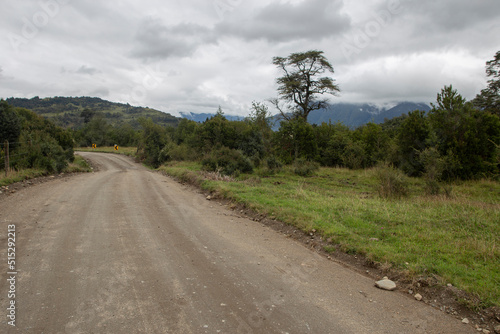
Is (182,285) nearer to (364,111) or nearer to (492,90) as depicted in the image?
(492,90)

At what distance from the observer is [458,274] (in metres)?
4.41

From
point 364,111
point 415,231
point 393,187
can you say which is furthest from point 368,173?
point 364,111

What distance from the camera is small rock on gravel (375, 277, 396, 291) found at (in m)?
4.27

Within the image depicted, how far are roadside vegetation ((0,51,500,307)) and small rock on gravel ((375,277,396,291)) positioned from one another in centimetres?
39

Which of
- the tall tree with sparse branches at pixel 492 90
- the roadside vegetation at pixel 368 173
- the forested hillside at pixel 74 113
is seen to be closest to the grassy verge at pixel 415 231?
the roadside vegetation at pixel 368 173

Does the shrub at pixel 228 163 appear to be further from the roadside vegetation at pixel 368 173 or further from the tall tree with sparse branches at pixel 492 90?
the tall tree with sparse branches at pixel 492 90

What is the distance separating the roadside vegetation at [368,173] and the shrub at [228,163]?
0.08 metres

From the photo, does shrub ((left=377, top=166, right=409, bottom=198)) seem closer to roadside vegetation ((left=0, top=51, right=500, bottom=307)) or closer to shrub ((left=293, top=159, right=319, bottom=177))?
roadside vegetation ((left=0, top=51, right=500, bottom=307))

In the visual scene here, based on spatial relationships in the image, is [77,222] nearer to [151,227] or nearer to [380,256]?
[151,227]

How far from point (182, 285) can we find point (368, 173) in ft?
63.0

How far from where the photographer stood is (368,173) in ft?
67.6

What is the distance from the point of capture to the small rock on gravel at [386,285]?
4.27 meters

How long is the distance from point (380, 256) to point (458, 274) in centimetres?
112

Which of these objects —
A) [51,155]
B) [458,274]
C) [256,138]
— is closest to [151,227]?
[458,274]
